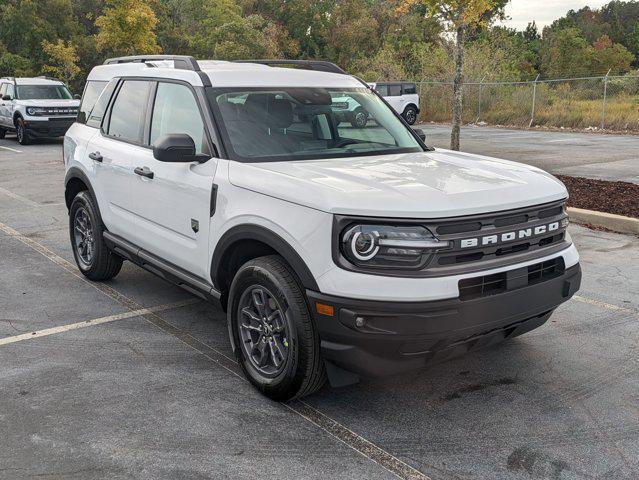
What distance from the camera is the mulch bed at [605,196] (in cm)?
857

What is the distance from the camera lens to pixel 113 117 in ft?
18.1

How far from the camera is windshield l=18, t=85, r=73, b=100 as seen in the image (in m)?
20.5

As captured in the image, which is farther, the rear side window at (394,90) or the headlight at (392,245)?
the rear side window at (394,90)

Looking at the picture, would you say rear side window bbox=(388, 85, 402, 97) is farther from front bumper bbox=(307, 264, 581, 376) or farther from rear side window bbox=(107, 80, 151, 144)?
front bumper bbox=(307, 264, 581, 376)

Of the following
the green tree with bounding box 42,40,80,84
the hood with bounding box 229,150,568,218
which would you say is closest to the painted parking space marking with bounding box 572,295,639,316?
the hood with bounding box 229,150,568,218

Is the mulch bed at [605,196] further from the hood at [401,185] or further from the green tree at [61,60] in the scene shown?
the green tree at [61,60]

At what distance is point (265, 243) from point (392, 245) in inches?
31.3

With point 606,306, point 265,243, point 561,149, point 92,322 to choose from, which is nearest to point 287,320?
point 265,243

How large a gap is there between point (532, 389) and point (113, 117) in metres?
3.89

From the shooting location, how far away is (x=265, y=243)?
3660 mm

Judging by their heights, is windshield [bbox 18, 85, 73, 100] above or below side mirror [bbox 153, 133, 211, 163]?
above

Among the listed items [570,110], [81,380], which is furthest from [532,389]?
[570,110]

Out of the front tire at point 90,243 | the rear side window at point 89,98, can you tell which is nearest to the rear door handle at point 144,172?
the front tire at point 90,243

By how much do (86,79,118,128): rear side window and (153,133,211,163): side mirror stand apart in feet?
6.09
